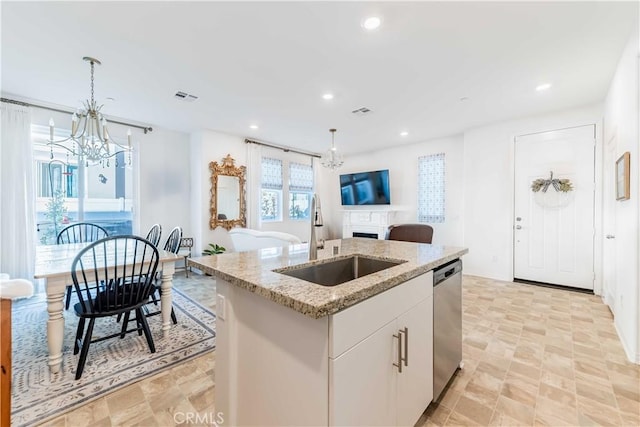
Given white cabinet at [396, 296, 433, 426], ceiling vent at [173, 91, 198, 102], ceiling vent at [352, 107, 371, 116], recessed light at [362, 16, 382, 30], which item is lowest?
white cabinet at [396, 296, 433, 426]

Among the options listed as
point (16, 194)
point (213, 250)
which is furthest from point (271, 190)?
point (16, 194)

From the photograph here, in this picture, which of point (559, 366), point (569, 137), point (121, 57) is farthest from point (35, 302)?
point (569, 137)

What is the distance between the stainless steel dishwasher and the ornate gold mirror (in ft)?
14.5

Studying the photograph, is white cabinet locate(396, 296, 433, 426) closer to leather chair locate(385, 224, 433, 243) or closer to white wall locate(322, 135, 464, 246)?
leather chair locate(385, 224, 433, 243)

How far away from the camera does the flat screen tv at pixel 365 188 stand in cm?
615

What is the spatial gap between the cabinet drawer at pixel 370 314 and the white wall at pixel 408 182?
173 inches

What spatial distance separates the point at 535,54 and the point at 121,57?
13.0 ft

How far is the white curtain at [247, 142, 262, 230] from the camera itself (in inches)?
219

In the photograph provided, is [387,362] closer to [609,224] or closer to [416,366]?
[416,366]

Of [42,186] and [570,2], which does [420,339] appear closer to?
[570,2]

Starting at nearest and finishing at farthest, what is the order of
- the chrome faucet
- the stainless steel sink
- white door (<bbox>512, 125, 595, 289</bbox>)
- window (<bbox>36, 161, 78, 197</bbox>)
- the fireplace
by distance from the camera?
the stainless steel sink → the chrome faucet → white door (<bbox>512, 125, 595, 289</bbox>) → window (<bbox>36, 161, 78, 197</bbox>) → the fireplace

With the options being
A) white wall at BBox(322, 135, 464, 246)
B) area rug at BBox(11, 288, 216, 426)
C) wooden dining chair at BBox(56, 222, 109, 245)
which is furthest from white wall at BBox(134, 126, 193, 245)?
white wall at BBox(322, 135, 464, 246)

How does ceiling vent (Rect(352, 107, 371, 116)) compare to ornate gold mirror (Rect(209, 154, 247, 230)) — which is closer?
ceiling vent (Rect(352, 107, 371, 116))

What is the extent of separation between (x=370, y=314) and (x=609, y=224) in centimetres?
401
